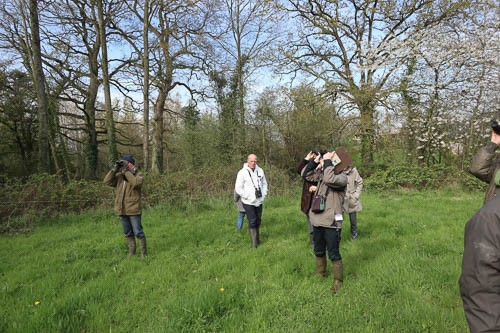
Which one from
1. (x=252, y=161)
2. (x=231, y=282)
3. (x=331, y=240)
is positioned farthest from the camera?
(x=252, y=161)

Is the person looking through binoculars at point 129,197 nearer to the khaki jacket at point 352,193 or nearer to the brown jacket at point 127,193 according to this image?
the brown jacket at point 127,193

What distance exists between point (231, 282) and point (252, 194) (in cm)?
201

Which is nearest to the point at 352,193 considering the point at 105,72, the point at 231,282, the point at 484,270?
the point at 231,282

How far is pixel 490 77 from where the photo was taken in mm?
12586

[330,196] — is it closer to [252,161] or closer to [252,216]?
[252,216]

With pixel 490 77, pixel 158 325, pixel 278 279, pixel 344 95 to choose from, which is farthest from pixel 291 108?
pixel 158 325

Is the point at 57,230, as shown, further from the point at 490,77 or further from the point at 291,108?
the point at 490,77

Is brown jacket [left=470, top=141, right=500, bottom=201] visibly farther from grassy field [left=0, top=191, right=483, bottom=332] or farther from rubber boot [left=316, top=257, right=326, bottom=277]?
rubber boot [left=316, top=257, right=326, bottom=277]

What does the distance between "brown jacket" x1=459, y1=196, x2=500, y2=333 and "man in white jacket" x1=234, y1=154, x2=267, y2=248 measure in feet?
13.9

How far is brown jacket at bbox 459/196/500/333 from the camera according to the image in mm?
1338

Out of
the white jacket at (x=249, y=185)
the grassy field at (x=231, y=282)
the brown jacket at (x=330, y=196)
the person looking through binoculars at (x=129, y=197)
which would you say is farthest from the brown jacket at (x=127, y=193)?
the brown jacket at (x=330, y=196)

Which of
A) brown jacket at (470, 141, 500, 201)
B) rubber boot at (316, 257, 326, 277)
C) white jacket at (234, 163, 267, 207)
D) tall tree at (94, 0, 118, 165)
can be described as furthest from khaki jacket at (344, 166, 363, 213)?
tall tree at (94, 0, 118, 165)

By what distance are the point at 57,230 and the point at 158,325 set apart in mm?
5901

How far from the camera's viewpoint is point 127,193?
5.10 metres
